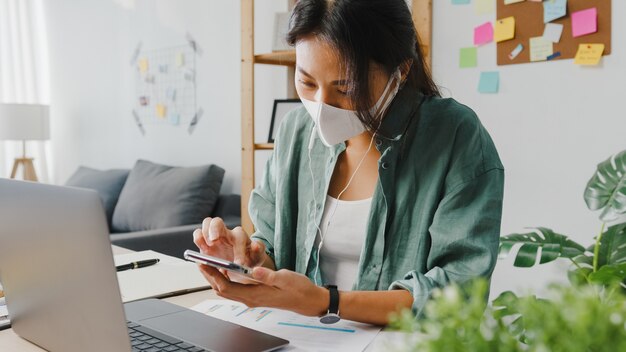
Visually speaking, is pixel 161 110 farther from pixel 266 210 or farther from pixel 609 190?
pixel 609 190

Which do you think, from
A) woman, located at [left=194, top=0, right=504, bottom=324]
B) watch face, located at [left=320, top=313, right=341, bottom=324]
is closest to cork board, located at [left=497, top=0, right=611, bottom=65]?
woman, located at [left=194, top=0, right=504, bottom=324]

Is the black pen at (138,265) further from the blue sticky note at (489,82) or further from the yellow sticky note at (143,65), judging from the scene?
the yellow sticky note at (143,65)

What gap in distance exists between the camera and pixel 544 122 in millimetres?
2121

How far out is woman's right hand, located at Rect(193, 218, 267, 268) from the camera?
1.12 metres

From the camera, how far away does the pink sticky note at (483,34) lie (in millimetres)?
2219

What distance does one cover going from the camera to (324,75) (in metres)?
1.17

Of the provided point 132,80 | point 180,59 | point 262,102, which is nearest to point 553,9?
point 262,102

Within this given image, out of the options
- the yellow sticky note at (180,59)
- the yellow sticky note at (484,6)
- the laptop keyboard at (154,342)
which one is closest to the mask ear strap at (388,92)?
the laptop keyboard at (154,342)

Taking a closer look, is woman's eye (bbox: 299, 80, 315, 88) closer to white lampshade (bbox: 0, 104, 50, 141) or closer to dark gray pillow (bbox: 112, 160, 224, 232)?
dark gray pillow (bbox: 112, 160, 224, 232)

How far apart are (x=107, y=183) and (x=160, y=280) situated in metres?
2.56

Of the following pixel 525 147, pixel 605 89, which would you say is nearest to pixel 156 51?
pixel 525 147

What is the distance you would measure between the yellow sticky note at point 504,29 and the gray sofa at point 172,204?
4.62ft

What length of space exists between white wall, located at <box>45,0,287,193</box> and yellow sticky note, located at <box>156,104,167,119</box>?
7 cm

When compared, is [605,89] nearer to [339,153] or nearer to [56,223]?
[339,153]
